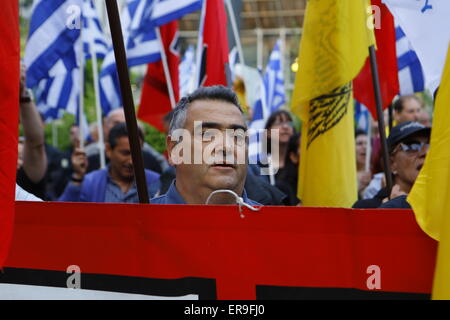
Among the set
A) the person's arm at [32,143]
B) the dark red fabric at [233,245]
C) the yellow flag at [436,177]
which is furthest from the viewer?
the person's arm at [32,143]

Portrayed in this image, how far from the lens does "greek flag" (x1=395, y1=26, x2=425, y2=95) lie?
6.77 m

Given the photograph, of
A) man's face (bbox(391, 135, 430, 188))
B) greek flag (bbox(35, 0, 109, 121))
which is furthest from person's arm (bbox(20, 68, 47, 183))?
greek flag (bbox(35, 0, 109, 121))

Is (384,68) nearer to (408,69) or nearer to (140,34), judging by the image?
(408,69)

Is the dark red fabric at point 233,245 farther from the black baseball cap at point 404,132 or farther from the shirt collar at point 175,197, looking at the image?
the black baseball cap at point 404,132

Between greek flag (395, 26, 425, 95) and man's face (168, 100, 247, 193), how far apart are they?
3.61m

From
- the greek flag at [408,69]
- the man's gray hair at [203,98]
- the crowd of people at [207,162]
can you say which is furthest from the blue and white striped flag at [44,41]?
the man's gray hair at [203,98]

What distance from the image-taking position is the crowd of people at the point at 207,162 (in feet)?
11.0

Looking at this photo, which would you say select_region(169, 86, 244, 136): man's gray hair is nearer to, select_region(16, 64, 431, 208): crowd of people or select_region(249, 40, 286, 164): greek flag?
select_region(16, 64, 431, 208): crowd of people

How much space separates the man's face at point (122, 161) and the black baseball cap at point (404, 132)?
85.1 inches

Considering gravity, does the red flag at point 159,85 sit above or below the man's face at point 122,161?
above

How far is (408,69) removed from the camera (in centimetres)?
684

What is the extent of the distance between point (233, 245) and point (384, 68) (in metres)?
3.75

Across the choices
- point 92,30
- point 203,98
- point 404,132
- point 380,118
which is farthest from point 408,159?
point 92,30
